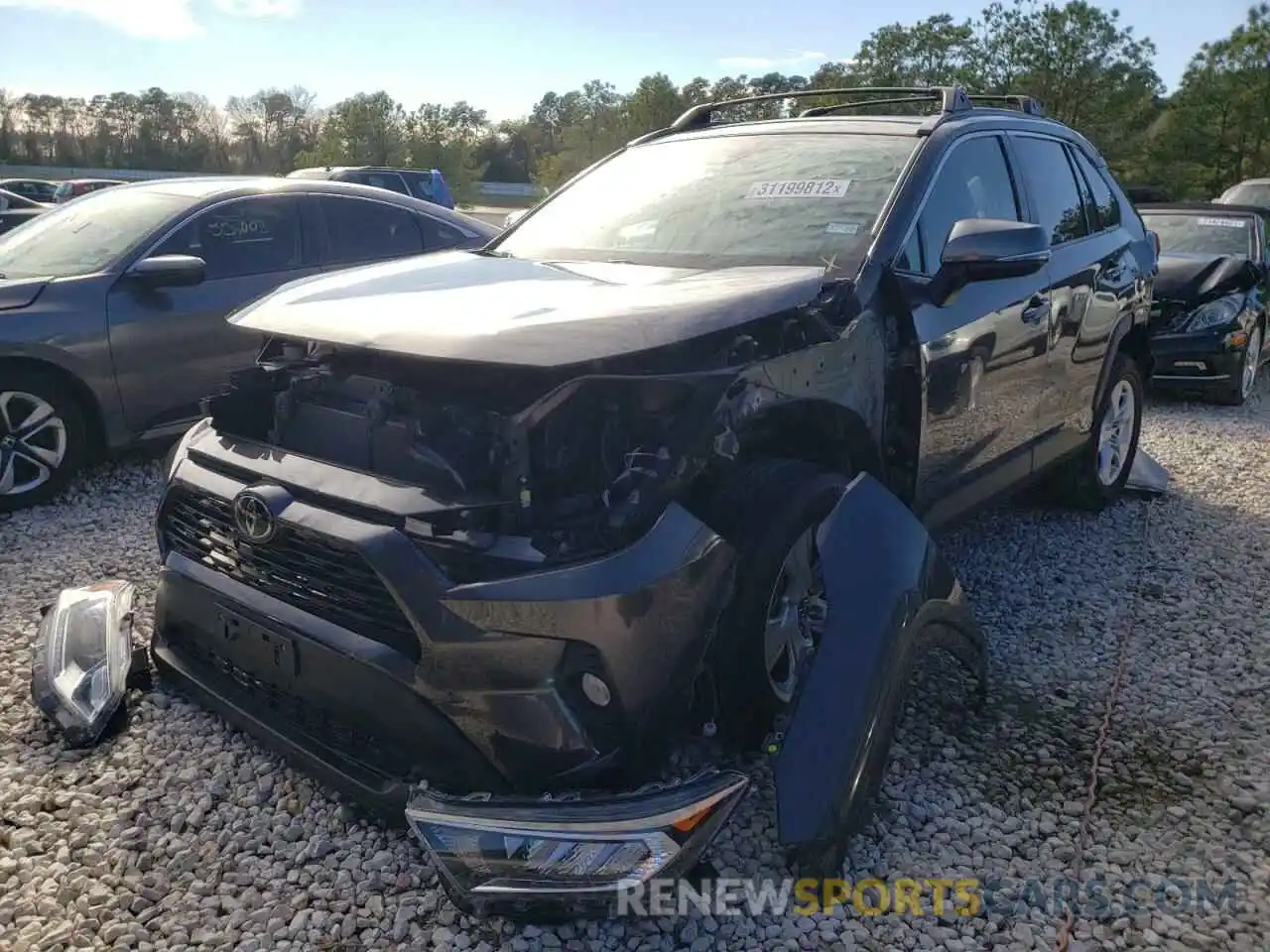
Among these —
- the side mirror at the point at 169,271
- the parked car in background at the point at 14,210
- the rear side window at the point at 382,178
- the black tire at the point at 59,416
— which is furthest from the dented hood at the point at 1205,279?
the parked car in background at the point at 14,210

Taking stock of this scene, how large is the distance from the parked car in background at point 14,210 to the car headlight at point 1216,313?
13861mm

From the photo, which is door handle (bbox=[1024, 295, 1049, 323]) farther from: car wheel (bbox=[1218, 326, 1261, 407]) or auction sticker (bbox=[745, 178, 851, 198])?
car wheel (bbox=[1218, 326, 1261, 407])

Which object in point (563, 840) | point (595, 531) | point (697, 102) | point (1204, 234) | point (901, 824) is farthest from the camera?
point (697, 102)

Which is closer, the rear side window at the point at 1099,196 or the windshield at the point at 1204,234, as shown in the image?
the rear side window at the point at 1099,196

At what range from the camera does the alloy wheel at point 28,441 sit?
5.08m

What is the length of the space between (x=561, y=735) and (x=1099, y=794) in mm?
1639

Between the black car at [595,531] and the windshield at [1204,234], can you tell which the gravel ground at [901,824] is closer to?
the black car at [595,531]

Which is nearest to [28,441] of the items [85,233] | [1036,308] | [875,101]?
[85,233]

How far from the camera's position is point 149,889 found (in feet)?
7.96

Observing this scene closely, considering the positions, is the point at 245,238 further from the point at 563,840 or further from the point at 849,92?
the point at 563,840

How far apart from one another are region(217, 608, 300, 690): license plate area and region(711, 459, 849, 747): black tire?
1.04 metres

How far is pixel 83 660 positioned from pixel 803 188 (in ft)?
9.02

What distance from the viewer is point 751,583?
250 cm

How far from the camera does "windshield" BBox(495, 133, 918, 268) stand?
3.27 meters
